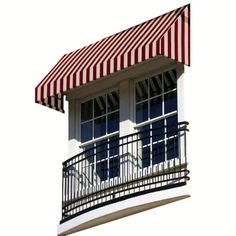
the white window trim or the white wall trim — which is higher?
the white window trim

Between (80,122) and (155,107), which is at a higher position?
(80,122)

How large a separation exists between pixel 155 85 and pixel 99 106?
1577 mm

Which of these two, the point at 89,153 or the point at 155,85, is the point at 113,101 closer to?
the point at 89,153

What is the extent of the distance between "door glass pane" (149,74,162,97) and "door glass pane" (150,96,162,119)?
0.10m

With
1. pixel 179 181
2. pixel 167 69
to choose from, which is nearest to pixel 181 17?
pixel 167 69

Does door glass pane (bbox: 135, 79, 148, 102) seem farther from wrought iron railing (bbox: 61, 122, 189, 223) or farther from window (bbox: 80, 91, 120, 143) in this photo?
wrought iron railing (bbox: 61, 122, 189, 223)

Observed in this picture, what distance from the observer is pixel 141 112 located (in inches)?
1197

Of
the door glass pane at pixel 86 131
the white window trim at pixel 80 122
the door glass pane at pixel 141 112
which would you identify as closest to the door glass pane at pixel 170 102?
the door glass pane at pixel 141 112

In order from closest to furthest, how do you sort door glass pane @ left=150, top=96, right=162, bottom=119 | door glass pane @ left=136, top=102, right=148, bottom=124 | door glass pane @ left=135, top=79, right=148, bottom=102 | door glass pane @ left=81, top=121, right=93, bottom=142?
1. door glass pane @ left=150, top=96, right=162, bottom=119
2. door glass pane @ left=136, top=102, right=148, bottom=124
3. door glass pane @ left=135, top=79, right=148, bottom=102
4. door glass pane @ left=81, top=121, right=93, bottom=142

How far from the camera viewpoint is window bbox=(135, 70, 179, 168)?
29469mm

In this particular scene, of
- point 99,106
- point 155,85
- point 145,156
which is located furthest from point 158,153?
point 99,106

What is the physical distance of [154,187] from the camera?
96.0 ft

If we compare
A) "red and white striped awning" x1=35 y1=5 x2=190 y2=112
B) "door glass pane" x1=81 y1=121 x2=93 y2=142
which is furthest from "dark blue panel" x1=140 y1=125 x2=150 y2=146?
"door glass pane" x1=81 y1=121 x2=93 y2=142

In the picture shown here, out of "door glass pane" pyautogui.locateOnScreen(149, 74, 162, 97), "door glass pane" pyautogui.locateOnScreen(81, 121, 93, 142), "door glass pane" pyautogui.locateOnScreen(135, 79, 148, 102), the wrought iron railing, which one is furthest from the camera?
"door glass pane" pyautogui.locateOnScreen(81, 121, 93, 142)
